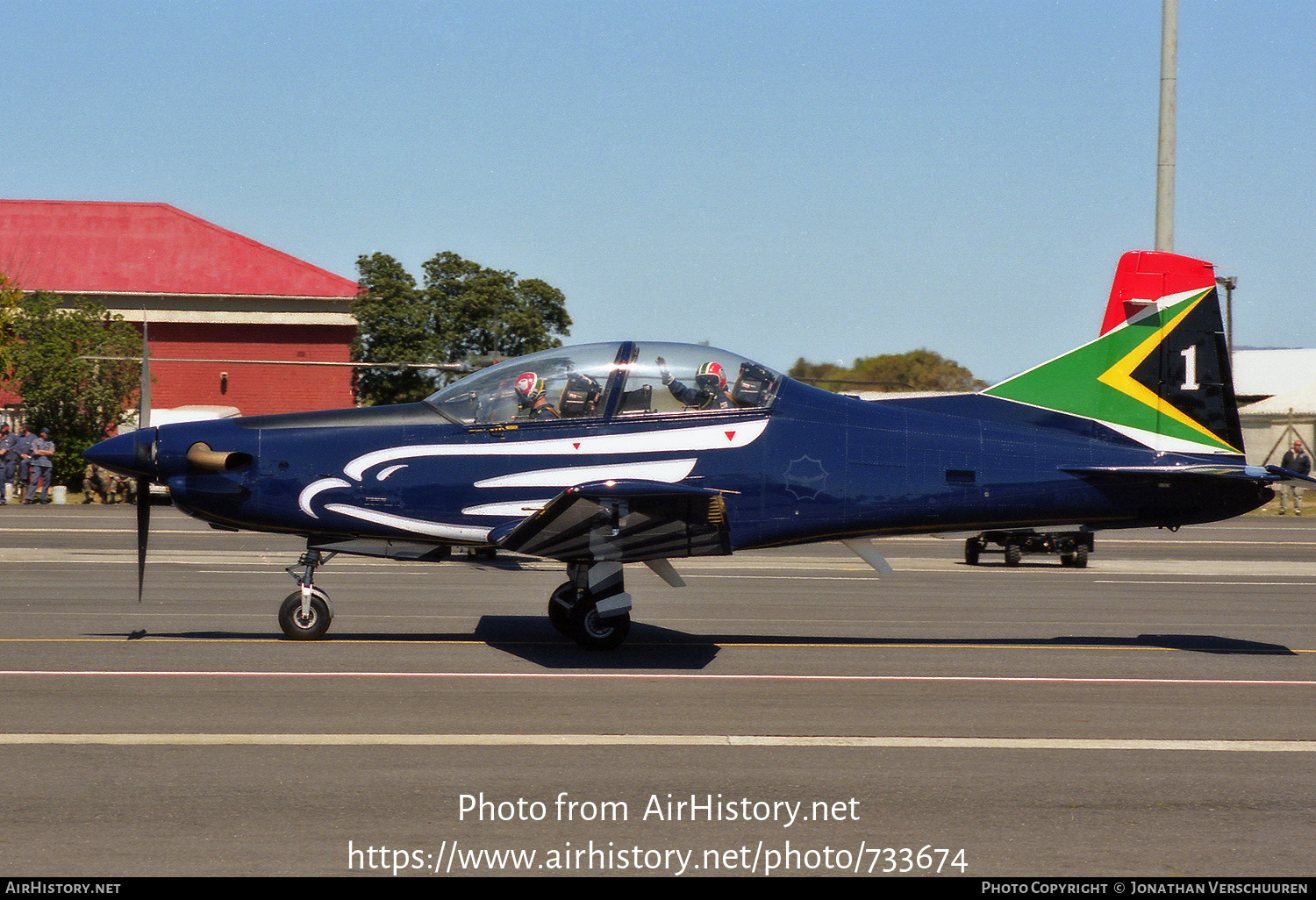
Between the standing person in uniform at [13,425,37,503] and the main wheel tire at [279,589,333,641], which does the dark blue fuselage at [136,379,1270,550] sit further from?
the standing person in uniform at [13,425,37,503]

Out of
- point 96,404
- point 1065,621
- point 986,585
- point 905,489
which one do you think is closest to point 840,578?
point 986,585

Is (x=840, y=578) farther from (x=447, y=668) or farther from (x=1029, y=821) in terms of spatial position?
(x=1029, y=821)

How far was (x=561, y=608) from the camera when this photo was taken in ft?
32.6

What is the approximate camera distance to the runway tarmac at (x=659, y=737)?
487 centimetres

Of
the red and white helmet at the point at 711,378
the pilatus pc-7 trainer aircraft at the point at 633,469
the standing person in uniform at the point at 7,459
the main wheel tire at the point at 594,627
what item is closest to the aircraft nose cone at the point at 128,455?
the pilatus pc-7 trainer aircraft at the point at 633,469

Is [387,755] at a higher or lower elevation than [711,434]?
lower

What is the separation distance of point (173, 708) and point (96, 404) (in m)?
30.5

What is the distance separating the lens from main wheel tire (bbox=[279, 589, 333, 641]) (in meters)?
9.70

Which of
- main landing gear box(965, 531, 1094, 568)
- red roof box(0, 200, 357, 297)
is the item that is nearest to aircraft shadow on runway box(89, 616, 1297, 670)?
main landing gear box(965, 531, 1094, 568)

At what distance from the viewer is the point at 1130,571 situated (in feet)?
58.3

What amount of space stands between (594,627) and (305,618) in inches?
95.4

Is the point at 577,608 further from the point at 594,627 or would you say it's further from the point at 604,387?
the point at 604,387

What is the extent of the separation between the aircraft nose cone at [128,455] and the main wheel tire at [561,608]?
3371 millimetres

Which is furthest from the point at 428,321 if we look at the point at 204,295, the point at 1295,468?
the point at 1295,468
